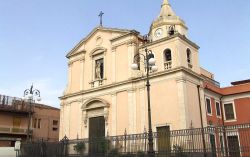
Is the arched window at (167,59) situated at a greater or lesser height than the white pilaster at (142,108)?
greater

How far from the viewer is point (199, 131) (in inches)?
537

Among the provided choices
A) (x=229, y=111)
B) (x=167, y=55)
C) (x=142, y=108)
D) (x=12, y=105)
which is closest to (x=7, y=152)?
(x=142, y=108)

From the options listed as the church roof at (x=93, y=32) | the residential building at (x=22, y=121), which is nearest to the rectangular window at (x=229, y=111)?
the church roof at (x=93, y=32)

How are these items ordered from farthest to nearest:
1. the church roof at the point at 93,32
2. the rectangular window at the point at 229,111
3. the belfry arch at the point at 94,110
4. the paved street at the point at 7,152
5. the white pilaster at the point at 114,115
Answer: the rectangular window at the point at 229,111, the church roof at the point at 93,32, the belfry arch at the point at 94,110, the white pilaster at the point at 114,115, the paved street at the point at 7,152

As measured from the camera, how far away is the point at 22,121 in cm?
3794

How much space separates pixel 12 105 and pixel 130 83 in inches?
782

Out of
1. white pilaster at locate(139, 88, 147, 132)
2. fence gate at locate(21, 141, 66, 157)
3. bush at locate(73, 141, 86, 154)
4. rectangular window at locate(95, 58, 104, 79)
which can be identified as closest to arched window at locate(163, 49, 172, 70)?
white pilaster at locate(139, 88, 147, 132)

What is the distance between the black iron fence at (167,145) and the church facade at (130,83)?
232 inches

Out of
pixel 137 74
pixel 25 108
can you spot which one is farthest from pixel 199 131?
pixel 25 108

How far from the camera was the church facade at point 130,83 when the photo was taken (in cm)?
2223

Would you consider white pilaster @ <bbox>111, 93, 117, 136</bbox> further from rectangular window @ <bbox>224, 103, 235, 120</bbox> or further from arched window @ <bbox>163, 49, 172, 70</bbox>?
rectangular window @ <bbox>224, 103, 235, 120</bbox>

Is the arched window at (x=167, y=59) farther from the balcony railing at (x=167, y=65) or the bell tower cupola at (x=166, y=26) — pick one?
the bell tower cupola at (x=166, y=26)

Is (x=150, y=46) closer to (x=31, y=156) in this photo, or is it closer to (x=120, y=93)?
(x=120, y=93)

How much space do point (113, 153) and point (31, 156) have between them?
327 inches
